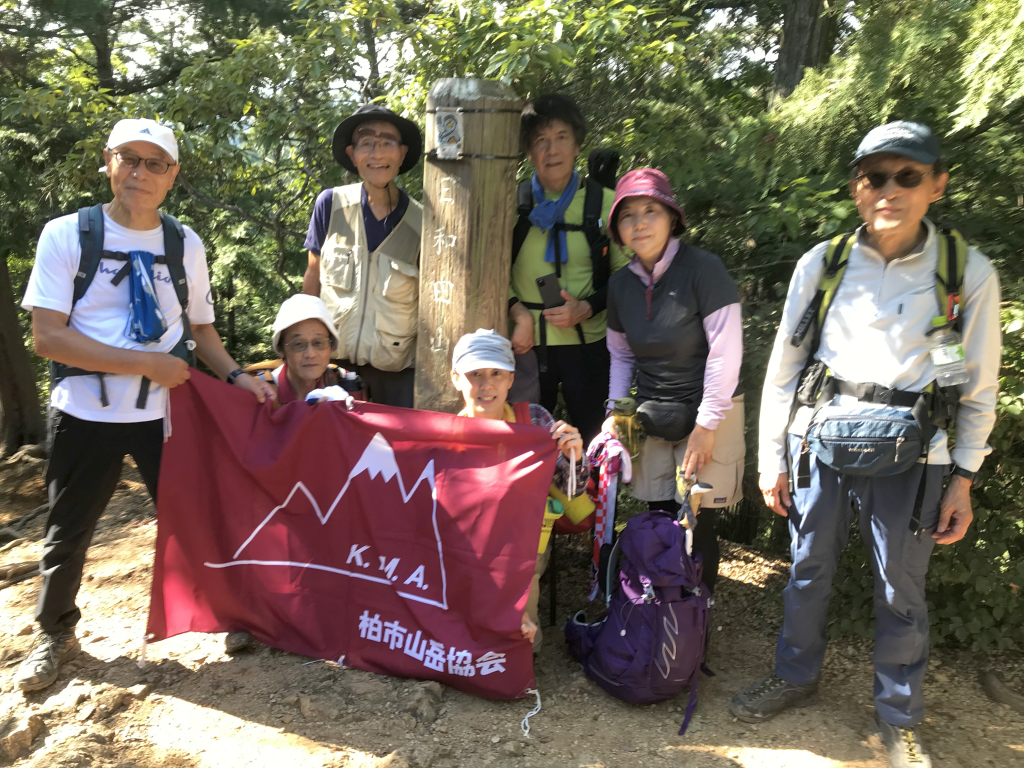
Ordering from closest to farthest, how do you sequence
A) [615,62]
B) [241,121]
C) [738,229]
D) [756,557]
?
[738,229], [615,62], [756,557], [241,121]

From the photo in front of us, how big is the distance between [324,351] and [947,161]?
3282 millimetres

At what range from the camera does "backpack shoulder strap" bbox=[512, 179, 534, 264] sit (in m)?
3.88

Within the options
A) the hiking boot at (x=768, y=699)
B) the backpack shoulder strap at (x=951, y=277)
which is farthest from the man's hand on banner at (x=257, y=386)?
the backpack shoulder strap at (x=951, y=277)

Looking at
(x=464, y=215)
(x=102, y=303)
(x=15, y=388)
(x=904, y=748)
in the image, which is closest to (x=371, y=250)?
(x=464, y=215)

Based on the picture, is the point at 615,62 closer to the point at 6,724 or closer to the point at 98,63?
the point at 6,724

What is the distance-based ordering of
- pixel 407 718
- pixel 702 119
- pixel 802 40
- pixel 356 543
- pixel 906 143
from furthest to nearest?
pixel 802 40 < pixel 702 119 < pixel 356 543 < pixel 407 718 < pixel 906 143

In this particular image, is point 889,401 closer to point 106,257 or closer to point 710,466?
point 710,466

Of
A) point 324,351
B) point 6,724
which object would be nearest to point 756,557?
point 324,351

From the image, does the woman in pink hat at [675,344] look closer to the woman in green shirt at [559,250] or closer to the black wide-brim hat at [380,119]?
the woman in green shirt at [559,250]

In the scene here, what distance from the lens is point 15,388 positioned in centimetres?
920

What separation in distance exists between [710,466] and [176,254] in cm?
257

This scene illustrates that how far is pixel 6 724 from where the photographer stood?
125 inches

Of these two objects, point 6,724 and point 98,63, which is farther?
point 98,63

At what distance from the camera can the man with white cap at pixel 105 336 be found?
10.6 feet
